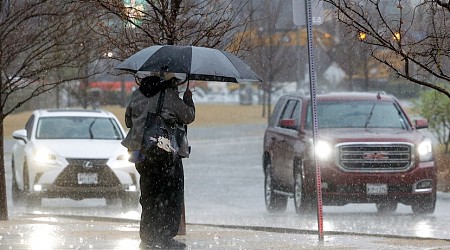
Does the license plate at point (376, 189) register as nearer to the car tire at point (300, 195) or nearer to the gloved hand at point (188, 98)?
the car tire at point (300, 195)

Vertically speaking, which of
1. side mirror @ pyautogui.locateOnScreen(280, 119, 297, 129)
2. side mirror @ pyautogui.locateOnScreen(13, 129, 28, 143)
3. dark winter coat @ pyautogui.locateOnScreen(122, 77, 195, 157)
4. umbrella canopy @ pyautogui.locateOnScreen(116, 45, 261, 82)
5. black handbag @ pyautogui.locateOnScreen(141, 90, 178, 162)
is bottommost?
side mirror @ pyautogui.locateOnScreen(13, 129, 28, 143)

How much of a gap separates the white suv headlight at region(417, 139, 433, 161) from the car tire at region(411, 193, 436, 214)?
0.54 metres

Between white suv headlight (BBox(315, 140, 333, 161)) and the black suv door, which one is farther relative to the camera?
the black suv door

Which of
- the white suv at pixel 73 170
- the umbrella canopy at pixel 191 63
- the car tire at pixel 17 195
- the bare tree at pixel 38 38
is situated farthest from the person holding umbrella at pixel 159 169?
the car tire at pixel 17 195

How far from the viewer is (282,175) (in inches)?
840

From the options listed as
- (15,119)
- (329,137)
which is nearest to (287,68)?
(15,119)

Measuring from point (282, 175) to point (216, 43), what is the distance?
7.84 meters

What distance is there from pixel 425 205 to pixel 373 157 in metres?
1.07

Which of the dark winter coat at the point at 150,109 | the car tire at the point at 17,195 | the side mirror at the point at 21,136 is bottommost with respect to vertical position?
the car tire at the point at 17,195

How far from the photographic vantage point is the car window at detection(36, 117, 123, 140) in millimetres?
22641

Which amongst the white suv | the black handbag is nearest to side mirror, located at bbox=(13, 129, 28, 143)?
the white suv

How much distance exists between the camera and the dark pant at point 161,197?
482 inches

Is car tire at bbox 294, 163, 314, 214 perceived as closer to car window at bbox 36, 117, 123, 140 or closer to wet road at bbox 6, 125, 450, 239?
wet road at bbox 6, 125, 450, 239

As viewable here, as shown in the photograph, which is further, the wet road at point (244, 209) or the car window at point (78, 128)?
the car window at point (78, 128)
